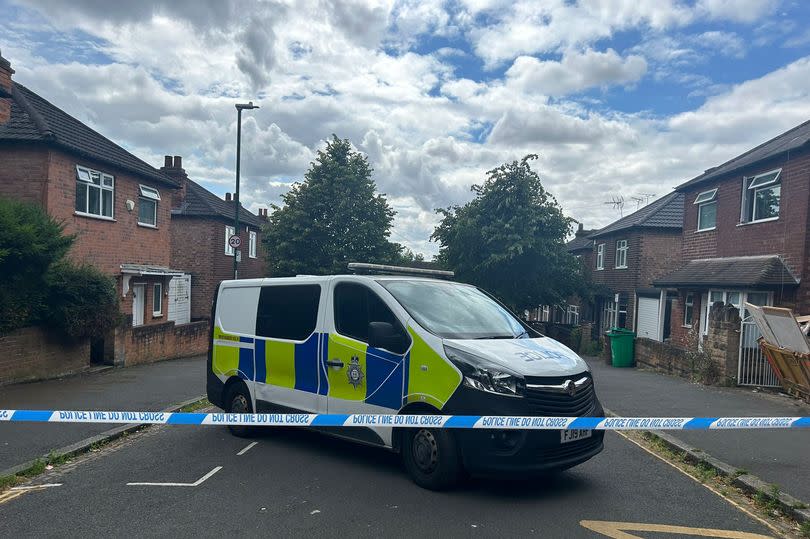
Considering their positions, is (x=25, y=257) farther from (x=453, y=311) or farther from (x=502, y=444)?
(x=502, y=444)

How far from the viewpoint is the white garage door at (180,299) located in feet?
88.5

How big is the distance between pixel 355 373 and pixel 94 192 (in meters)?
14.0

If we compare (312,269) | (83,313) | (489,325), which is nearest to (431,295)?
(489,325)

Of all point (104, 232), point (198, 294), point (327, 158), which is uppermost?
point (327, 158)

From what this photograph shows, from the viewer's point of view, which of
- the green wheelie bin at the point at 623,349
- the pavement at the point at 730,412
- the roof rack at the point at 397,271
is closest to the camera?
the pavement at the point at 730,412

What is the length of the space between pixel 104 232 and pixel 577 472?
1543cm

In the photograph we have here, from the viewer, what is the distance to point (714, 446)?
696 centimetres

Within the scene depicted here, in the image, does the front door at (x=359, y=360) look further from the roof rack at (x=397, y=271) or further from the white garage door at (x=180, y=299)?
the white garage door at (x=180, y=299)

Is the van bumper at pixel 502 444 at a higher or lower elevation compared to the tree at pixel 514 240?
lower

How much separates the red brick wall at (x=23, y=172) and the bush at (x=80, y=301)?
268 centimetres

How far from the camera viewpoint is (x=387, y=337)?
17.8 feet

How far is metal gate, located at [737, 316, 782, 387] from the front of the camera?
11781mm

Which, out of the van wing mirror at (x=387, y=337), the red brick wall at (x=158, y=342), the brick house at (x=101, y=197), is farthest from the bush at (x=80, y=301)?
the van wing mirror at (x=387, y=337)

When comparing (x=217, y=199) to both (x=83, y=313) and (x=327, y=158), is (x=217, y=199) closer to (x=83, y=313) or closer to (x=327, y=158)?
(x=327, y=158)
